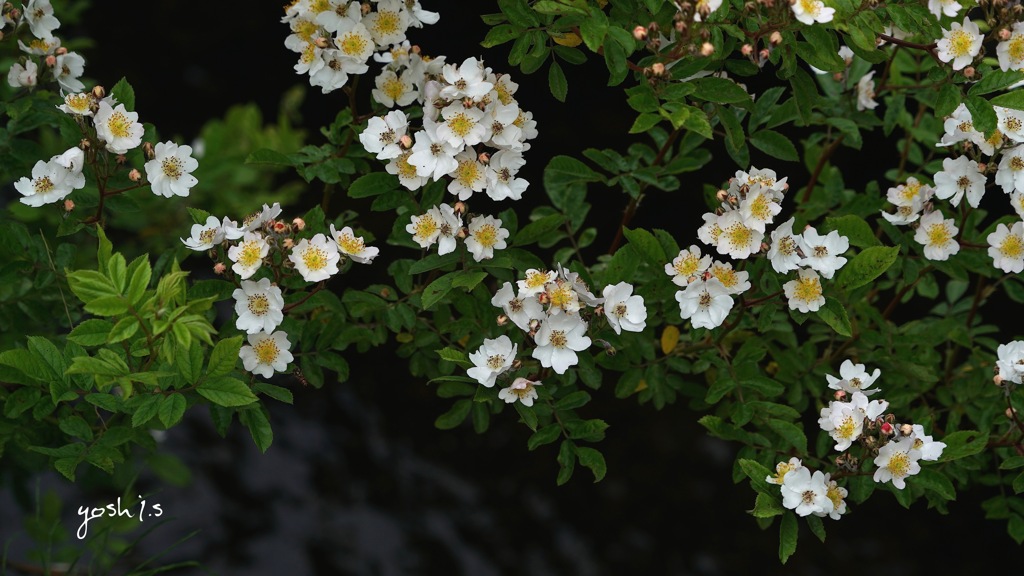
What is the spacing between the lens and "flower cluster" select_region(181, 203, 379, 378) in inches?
53.7

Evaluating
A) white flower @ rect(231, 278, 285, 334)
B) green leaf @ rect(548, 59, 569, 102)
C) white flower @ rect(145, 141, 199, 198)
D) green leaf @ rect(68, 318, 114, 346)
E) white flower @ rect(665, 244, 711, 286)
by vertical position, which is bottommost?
green leaf @ rect(68, 318, 114, 346)

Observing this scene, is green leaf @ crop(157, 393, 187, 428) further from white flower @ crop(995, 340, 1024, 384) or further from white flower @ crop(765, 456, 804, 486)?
white flower @ crop(995, 340, 1024, 384)

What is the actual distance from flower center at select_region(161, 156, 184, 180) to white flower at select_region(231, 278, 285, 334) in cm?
22

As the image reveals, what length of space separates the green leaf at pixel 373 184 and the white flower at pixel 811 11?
0.57 m

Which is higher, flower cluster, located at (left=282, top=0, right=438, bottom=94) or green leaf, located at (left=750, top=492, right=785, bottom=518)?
flower cluster, located at (left=282, top=0, right=438, bottom=94)

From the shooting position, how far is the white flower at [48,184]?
4.85 feet

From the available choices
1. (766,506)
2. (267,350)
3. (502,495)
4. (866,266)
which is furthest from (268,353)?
(502,495)

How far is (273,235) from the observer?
1.37 metres

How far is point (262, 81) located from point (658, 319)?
7.06ft

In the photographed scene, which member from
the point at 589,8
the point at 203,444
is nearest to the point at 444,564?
the point at 203,444

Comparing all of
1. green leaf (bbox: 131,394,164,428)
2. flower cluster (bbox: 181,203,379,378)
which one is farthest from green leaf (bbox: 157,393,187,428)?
flower cluster (bbox: 181,203,379,378)

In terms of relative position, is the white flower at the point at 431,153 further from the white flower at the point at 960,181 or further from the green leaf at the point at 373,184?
the white flower at the point at 960,181

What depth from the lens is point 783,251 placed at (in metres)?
1.42

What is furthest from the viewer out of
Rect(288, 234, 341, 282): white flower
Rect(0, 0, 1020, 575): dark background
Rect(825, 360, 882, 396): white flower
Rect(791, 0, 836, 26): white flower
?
Rect(0, 0, 1020, 575): dark background
